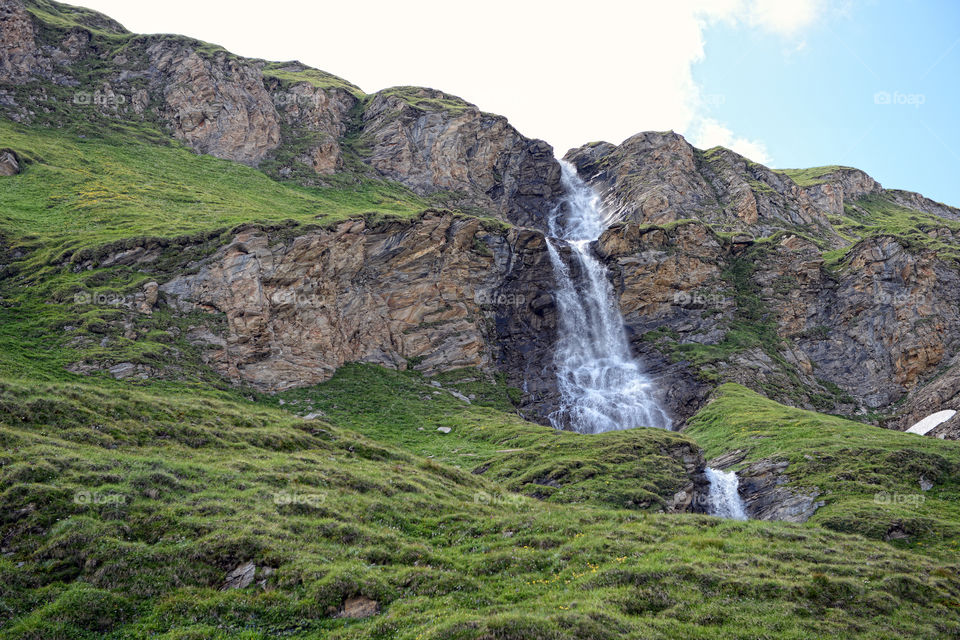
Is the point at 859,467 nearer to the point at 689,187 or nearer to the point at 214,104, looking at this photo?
the point at 689,187

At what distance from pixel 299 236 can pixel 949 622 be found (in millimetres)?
57644

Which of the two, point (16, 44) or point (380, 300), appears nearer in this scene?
point (380, 300)

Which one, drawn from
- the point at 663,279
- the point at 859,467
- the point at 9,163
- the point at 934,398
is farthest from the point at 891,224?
the point at 9,163

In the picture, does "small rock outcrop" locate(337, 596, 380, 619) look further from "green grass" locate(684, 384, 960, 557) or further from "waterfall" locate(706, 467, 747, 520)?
"waterfall" locate(706, 467, 747, 520)

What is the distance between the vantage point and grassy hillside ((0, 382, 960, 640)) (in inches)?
577

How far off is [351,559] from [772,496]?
2885cm

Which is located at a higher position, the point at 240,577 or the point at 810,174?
the point at 810,174

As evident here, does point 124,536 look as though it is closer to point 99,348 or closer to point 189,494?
point 189,494

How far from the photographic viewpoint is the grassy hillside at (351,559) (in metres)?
14.7

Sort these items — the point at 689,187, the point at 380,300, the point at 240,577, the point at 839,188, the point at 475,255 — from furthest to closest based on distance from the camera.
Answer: the point at 839,188 → the point at 689,187 → the point at 475,255 → the point at 380,300 → the point at 240,577

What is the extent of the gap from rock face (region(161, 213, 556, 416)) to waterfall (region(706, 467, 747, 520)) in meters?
26.1

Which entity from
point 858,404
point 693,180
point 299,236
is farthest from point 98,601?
point 693,180

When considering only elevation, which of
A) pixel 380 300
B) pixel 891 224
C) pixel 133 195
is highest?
pixel 891 224

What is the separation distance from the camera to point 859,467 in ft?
114
